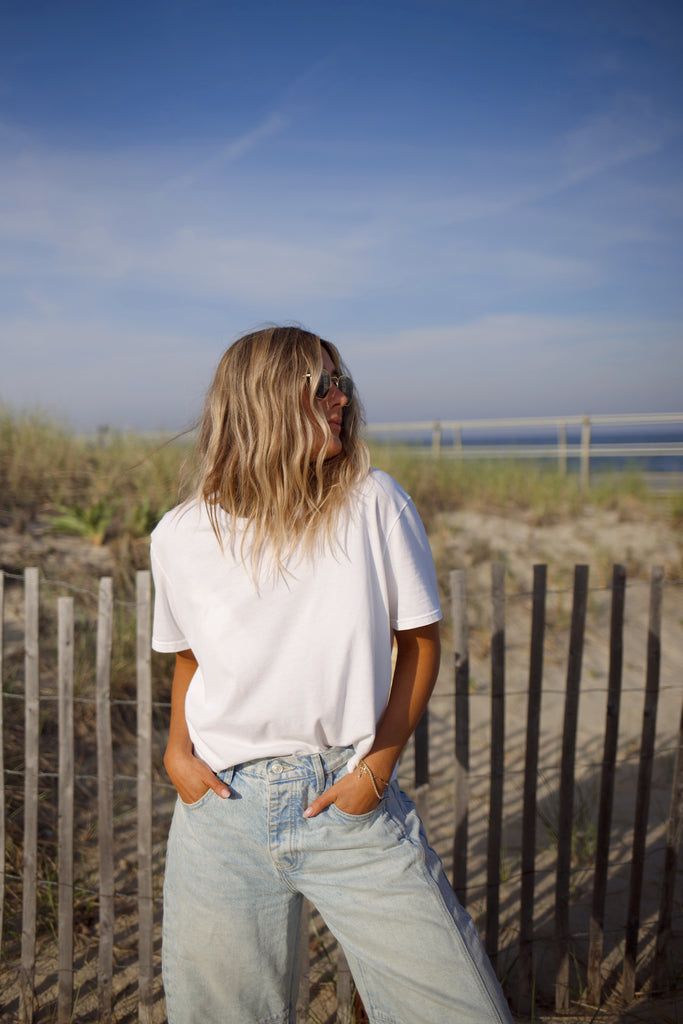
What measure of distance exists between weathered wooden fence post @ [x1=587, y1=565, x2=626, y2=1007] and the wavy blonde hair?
1.38 metres

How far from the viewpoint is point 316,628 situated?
3.96 feet

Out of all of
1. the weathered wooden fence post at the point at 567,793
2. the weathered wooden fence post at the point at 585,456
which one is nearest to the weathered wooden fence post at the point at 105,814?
the weathered wooden fence post at the point at 567,793

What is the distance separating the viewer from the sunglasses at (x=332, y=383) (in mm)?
1295

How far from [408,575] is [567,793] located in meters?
1.55

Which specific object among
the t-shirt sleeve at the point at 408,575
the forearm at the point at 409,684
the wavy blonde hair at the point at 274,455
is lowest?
the forearm at the point at 409,684

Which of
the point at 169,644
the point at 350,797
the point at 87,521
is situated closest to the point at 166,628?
the point at 169,644

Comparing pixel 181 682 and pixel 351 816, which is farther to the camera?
pixel 181 682

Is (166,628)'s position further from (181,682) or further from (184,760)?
(184,760)

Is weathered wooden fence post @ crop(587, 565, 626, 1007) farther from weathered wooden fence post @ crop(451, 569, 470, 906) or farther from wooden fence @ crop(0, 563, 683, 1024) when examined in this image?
weathered wooden fence post @ crop(451, 569, 470, 906)

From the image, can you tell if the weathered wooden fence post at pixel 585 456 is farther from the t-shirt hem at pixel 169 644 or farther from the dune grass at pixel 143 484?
the t-shirt hem at pixel 169 644

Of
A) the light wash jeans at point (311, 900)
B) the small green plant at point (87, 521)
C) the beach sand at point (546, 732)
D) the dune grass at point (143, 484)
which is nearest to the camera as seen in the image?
the light wash jeans at point (311, 900)

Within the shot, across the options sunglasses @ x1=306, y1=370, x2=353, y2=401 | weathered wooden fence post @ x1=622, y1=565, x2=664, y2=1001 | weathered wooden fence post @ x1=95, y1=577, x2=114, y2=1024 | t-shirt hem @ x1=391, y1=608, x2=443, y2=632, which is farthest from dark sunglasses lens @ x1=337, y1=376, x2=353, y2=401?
weathered wooden fence post @ x1=622, y1=565, x2=664, y2=1001

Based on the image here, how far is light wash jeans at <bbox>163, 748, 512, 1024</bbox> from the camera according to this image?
1180 millimetres

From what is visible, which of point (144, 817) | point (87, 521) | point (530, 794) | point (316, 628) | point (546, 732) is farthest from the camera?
point (87, 521)
